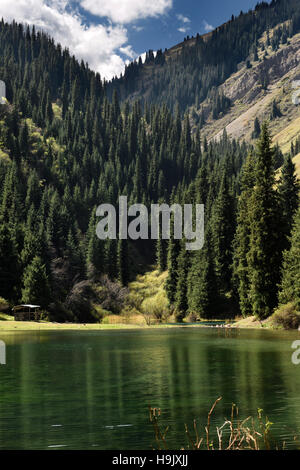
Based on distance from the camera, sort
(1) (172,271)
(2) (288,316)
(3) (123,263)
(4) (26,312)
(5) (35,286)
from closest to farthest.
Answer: (2) (288,316) → (4) (26,312) → (5) (35,286) → (1) (172,271) → (3) (123,263)

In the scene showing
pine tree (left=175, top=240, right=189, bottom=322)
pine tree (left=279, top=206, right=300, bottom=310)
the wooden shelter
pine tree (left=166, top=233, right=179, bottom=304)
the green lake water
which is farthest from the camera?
pine tree (left=166, top=233, right=179, bottom=304)

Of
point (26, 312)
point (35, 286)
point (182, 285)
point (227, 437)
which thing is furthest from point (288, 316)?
point (182, 285)

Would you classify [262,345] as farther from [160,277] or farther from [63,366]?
[160,277]

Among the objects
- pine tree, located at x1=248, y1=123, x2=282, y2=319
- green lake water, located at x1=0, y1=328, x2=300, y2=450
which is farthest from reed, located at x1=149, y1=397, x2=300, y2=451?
pine tree, located at x1=248, y1=123, x2=282, y2=319

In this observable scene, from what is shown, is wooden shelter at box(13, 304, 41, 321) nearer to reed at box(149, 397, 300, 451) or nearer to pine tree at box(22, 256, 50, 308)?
pine tree at box(22, 256, 50, 308)

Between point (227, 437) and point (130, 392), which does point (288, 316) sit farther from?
point (227, 437)

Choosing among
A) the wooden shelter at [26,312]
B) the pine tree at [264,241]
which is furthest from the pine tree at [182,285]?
the pine tree at [264,241]

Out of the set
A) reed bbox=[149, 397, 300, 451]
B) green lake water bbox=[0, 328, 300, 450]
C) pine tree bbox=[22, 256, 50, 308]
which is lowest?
green lake water bbox=[0, 328, 300, 450]

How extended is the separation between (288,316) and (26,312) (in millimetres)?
49028

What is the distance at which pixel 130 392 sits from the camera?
25.9m

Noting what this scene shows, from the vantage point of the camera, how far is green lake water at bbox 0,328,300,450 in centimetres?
1778

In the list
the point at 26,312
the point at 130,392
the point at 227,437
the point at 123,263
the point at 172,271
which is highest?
the point at 123,263

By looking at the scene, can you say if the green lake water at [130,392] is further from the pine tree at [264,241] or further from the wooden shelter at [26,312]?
the wooden shelter at [26,312]

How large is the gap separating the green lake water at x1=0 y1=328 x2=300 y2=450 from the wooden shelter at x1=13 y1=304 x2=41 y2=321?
50251 mm
